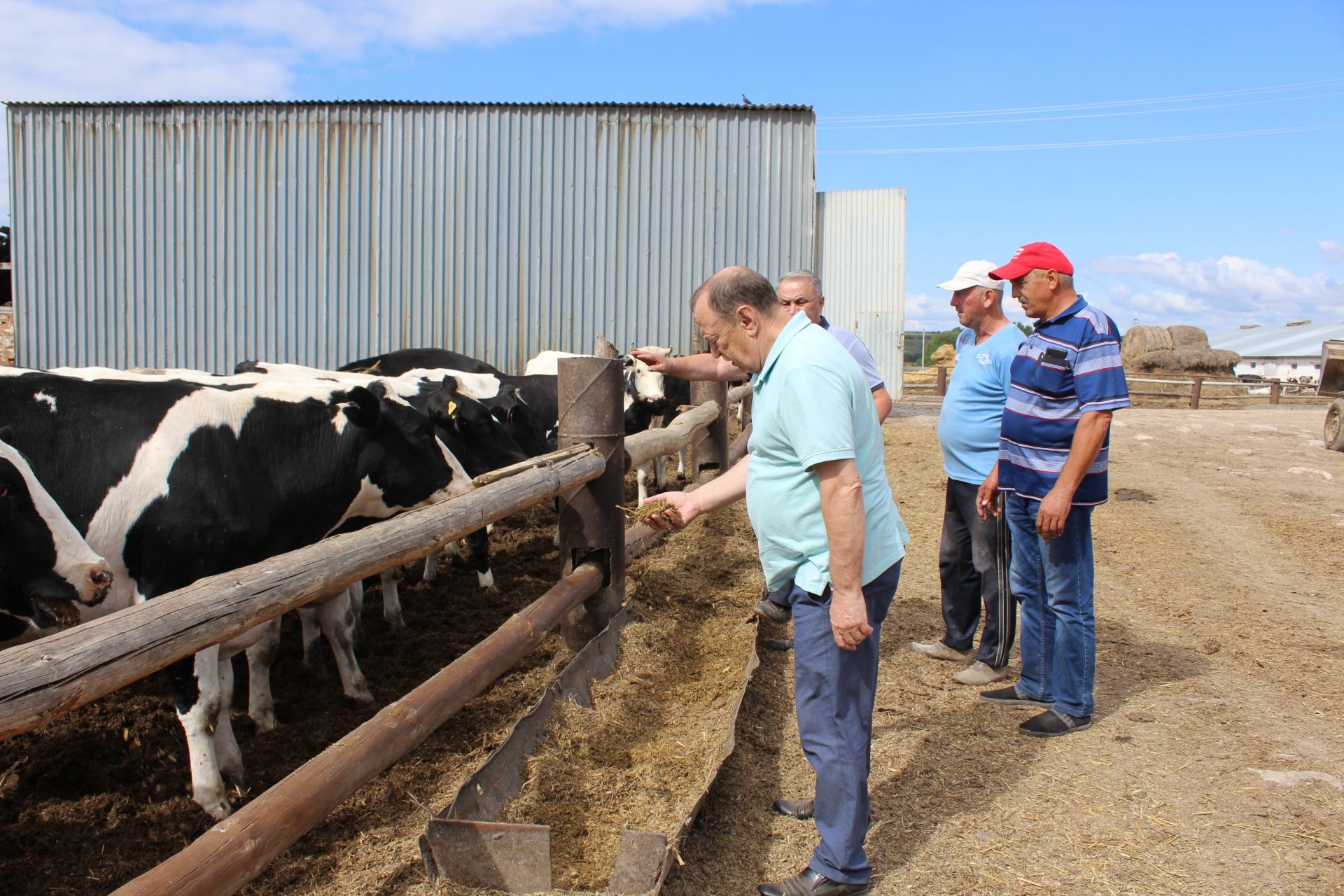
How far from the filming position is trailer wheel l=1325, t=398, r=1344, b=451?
42.1 ft

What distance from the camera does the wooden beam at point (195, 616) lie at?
1.75 metres

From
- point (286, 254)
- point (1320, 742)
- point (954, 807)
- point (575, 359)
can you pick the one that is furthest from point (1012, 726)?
point (286, 254)

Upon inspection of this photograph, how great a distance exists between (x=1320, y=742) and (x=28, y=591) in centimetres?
471

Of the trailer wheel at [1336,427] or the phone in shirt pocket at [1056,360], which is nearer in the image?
the phone in shirt pocket at [1056,360]

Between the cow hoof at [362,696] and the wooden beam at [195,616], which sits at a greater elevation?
the wooden beam at [195,616]

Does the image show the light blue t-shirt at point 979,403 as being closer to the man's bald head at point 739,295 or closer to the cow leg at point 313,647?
the man's bald head at point 739,295

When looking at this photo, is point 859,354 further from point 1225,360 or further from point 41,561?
point 1225,360

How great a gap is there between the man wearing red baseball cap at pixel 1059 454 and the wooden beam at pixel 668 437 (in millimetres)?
1958

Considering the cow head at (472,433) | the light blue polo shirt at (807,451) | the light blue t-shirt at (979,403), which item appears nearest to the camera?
the light blue polo shirt at (807,451)

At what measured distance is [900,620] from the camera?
5398mm

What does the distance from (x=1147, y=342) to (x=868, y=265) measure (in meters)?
19.4

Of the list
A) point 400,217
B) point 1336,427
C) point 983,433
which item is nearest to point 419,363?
point 400,217

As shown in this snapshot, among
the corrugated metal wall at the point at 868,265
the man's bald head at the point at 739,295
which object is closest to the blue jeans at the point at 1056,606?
the man's bald head at the point at 739,295

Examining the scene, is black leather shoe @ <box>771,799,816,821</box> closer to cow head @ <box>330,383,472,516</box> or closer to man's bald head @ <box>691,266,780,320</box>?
man's bald head @ <box>691,266,780,320</box>
